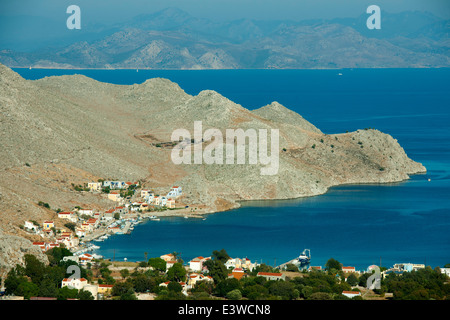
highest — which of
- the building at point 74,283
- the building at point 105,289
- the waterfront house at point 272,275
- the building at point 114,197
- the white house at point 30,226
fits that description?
the building at point 114,197

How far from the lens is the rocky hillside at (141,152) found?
84500 millimetres

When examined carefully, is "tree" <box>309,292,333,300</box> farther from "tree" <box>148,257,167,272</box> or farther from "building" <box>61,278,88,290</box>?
"building" <box>61,278,88,290</box>

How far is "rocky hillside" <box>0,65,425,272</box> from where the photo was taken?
8450 cm

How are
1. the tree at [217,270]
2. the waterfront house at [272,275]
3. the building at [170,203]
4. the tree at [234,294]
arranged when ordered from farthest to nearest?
the building at [170,203]
the waterfront house at [272,275]
the tree at [217,270]
the tree at [234,294]

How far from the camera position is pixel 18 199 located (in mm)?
73625

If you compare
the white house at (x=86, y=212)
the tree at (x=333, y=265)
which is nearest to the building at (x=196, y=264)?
the tree at (x=333, y=265)

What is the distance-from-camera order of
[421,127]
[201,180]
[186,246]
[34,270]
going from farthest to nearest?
[421,127] < [201,180] < [186,246] < [34,270]

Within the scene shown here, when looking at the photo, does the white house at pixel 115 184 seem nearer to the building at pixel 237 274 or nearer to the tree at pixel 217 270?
the tree at pixel 217 270

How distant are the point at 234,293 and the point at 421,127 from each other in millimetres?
114949

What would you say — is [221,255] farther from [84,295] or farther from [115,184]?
[115,184]

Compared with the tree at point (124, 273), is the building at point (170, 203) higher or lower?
higher

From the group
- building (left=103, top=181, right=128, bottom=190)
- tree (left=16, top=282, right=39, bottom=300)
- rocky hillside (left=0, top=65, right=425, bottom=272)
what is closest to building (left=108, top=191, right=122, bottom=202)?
rocky hillside (left=0, top=65, right=425, bottom=272)
